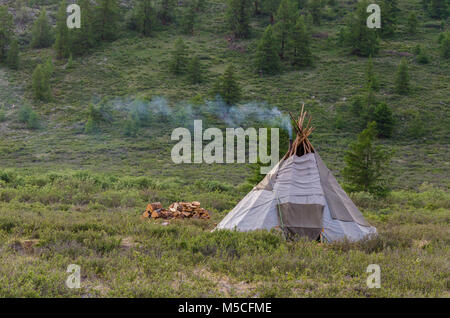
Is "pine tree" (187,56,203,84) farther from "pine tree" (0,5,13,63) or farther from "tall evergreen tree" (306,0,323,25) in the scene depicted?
"tall evergreen tree" (306,0,323,25)

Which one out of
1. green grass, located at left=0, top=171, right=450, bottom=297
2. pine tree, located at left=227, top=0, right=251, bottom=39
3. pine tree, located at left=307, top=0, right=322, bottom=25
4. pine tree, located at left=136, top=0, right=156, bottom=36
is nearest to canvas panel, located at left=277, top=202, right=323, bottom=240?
green grass, located at left=0, top=171, right=450, bottom=297

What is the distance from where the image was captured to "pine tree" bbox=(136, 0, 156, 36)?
57469mm

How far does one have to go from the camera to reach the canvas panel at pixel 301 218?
360 inches

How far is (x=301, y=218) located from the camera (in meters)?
9.32

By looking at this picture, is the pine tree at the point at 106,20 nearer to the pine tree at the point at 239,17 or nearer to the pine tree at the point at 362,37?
the pine tree at the point at 239,17

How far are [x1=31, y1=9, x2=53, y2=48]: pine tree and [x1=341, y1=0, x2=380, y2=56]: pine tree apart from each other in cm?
4059

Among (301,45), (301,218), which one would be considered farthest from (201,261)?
(301,45)

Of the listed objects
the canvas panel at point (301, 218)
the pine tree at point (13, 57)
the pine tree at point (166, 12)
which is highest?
the pine tree at point (166, 12)

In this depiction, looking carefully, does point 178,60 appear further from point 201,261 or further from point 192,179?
point 201,261

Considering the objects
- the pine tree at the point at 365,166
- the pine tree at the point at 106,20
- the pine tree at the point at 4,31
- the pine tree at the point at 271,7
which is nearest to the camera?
the pine tree at the point at 365,166

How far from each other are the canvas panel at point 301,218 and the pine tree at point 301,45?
4266cm

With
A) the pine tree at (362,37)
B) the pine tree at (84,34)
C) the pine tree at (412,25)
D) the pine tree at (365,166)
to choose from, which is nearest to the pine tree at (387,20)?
the pine tree at (412,25)

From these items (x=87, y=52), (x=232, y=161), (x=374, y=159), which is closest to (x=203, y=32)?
(x=87, y=52)
